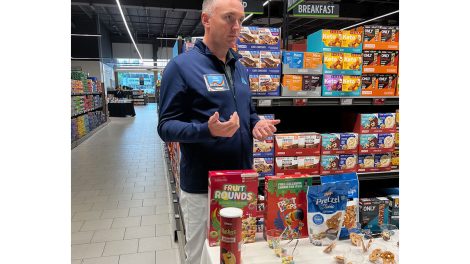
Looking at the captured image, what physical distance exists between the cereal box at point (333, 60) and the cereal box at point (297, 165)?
754mm

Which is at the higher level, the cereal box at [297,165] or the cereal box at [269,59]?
the cereal box at [269,59]

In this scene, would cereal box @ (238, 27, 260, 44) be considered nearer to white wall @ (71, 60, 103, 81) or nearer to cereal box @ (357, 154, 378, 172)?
cereal box @ (357, 154, 378, 172)

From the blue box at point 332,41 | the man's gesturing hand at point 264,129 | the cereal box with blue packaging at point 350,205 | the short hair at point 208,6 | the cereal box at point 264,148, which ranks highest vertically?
the blue box at point 332,41

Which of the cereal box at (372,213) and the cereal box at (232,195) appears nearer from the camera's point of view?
the cereal box at (232,195)

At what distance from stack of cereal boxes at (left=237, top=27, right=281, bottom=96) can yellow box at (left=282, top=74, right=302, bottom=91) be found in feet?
0.19

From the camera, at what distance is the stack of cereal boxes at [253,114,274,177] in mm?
2594

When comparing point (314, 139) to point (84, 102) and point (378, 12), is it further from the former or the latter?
point (378, 12)

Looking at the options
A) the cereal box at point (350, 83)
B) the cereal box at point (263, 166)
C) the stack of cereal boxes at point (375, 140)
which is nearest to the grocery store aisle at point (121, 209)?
the cereal box at point (263, 166)

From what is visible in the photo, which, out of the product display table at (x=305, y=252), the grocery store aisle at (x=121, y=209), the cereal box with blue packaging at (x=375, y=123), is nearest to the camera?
the product display table at (x=305, y=252)

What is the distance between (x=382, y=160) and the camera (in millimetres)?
2945

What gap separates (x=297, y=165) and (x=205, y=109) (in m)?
1.27

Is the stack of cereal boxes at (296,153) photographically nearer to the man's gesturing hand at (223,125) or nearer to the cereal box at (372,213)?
the cereal box at (372,213)

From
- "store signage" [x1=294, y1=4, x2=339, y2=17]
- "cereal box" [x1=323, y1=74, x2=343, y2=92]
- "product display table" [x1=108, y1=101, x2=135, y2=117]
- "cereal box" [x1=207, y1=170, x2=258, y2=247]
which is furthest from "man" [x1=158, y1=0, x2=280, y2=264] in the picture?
"product display table" [x1=108, y1=101, x2=135, y2=117]

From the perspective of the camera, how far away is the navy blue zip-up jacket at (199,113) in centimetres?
164
